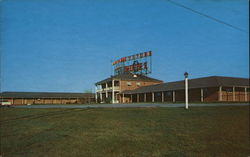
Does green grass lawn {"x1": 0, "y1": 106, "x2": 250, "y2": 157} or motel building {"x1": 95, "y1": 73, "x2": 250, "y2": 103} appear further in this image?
motel building {"x1": 95, "y1": 73, "x2": 250, "y2": 103}

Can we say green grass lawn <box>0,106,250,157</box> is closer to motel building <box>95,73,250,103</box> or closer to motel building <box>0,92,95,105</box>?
motel building <box>95,73,250,103</box>

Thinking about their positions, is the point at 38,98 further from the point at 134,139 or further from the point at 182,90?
the point at 134,139

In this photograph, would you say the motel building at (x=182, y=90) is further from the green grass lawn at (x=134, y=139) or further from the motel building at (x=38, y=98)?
the green grass lawn at (x=134, y=139)

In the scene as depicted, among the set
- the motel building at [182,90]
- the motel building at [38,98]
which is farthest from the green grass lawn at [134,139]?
the motel building at [38,98]

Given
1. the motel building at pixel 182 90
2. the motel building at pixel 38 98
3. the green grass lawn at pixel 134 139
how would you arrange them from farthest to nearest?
the motel building at pixel 38 98 < the motel building at pixel 182 90 < the green grass lawn at pixel 134 139

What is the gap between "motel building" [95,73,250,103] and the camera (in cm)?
3141

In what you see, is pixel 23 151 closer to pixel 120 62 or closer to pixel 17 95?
pixel 120 62

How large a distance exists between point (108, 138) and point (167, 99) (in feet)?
108

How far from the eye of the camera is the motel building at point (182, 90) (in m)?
31.4

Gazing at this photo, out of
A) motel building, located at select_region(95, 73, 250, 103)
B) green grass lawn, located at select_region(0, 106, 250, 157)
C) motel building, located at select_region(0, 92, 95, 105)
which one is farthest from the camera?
motel building, located at select_region(0, 92, 95, 105)

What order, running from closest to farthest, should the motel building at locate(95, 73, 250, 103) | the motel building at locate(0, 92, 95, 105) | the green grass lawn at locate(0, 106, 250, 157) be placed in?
the green grass lawn at locate(0, 106, 250, 157), the motel building at locate(95, 73, 250, 103), the motel building at locate(0, 92, 95, 105)

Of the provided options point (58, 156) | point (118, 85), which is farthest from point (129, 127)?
point (118, 85)

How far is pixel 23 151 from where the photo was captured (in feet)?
21.0

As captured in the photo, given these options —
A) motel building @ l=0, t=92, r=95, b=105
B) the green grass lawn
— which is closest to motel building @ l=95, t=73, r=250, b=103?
motel building @ l=0, t=92, r=95, b=105
